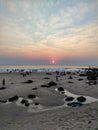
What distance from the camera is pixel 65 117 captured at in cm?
1434

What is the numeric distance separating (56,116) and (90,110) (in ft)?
9.14

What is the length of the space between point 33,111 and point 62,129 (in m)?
6.39

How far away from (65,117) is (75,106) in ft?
14.7

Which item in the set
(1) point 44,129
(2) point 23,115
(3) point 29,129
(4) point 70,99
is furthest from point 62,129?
(4) point 70,99

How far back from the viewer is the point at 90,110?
15.5 meters

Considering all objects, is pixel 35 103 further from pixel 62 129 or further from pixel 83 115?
pixel 62 129

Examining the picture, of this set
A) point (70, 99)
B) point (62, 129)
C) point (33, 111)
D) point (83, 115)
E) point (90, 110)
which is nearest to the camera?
point (62, 129)

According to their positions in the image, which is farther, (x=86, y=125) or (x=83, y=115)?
(x=83, y=115)

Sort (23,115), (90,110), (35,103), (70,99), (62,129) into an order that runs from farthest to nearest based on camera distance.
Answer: (70,99) < (35,103) < (23,115) < (90,110) < (62,129)

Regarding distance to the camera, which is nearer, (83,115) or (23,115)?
(83,115)

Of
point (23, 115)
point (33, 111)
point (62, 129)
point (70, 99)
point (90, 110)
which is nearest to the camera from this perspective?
point (62, 129)

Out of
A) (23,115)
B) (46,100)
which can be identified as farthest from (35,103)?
(23,115)

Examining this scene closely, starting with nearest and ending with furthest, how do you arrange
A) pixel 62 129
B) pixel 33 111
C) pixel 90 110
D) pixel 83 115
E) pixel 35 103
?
1. pixel 62 129
2. pixel 83 115
3. pixel 90 110
4. pixel 33 111
5. pixel 35 103

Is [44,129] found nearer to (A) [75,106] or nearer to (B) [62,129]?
(B) [62,129]
